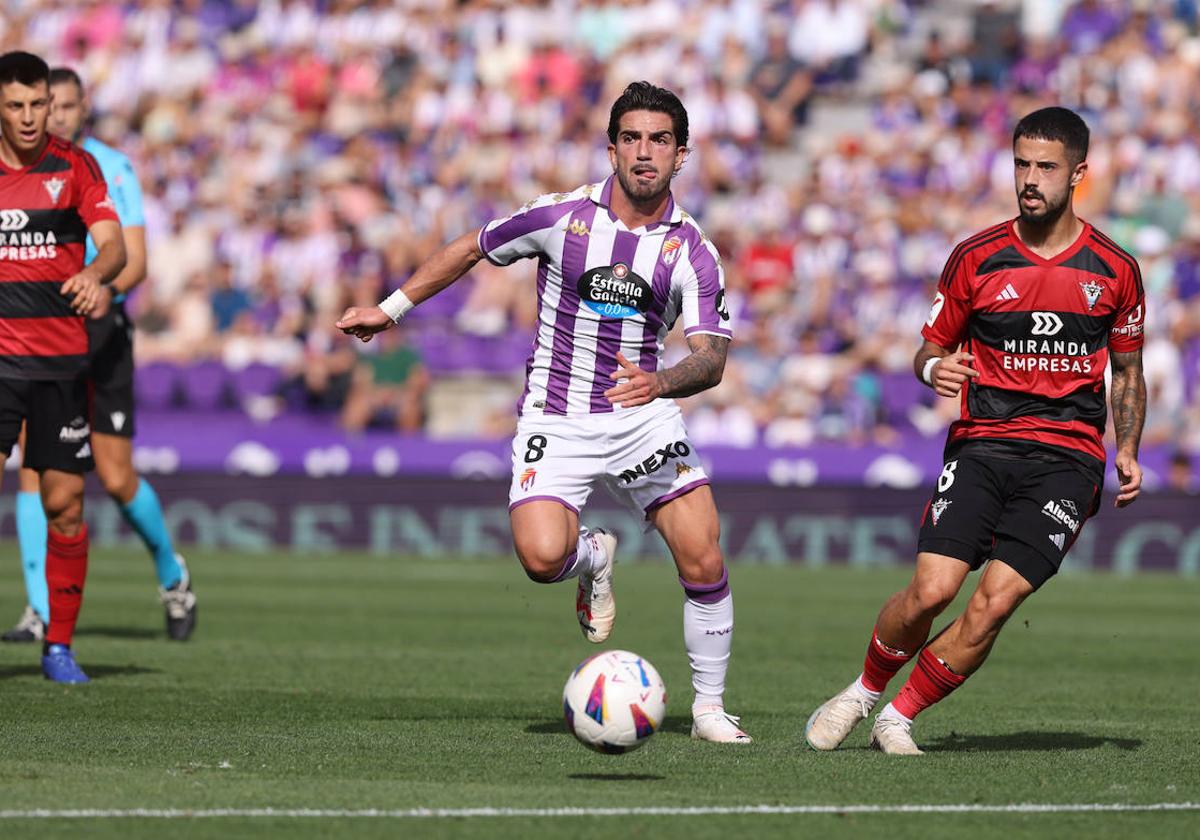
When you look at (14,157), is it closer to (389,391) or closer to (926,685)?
(926,685)

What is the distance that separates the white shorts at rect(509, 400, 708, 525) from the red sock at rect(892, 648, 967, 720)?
4.03 ft

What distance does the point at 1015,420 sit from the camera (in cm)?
759

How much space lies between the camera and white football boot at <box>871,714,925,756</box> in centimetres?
753

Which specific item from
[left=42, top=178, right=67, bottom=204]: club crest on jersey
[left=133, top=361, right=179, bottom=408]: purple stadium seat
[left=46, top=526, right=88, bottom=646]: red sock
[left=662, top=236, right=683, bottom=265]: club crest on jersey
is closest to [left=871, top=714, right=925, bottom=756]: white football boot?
[left=662, top=236, right=683, bottom=265]: club crest on jersey

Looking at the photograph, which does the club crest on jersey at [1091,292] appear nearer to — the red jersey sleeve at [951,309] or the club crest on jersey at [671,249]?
the red jersey sleeve at [951,309]

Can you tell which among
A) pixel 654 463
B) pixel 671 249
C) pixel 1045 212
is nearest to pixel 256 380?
pixel 654 463

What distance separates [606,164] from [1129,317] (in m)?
16.7

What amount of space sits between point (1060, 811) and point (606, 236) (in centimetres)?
304

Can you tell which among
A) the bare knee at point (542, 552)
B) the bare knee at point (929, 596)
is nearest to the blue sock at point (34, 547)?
the bare knee at point (542, 552)

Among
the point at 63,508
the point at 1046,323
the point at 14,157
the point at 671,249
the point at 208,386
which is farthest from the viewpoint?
the point at 208,386

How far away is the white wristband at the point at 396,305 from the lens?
8.11m

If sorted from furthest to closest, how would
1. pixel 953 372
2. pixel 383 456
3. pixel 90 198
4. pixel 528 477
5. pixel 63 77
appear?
pixel 383 456 → pixel 63 77 → pixel 90 198 → pixel 528 477 → pixel 953 372

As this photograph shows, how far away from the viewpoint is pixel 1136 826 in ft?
19.6

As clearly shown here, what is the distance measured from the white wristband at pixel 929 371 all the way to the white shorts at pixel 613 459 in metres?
1.09
